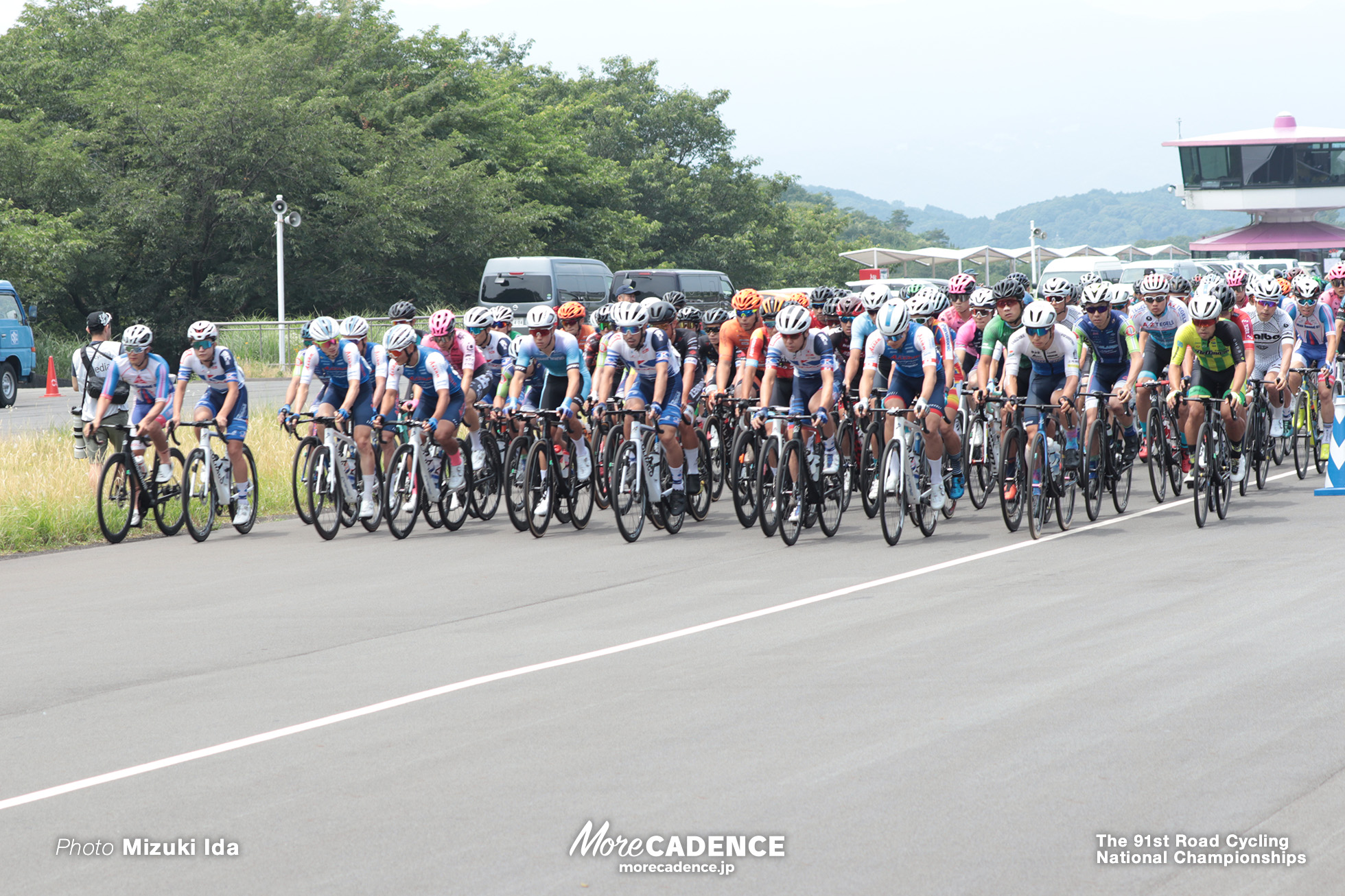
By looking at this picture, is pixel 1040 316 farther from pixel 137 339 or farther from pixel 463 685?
pixel 137 339

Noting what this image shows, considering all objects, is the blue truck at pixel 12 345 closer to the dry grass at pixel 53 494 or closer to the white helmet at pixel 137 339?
the dry grass at pixel 53 494

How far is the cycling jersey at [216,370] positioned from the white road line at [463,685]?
6.71m

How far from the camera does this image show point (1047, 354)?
13.2 m

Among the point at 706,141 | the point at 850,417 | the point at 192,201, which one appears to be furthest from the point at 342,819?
the point at 706,141

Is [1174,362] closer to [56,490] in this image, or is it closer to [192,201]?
[56,490]

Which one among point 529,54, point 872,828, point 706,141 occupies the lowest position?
point 872,828

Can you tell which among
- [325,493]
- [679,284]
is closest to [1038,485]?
[325,493]

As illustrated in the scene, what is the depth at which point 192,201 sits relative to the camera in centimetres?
4522

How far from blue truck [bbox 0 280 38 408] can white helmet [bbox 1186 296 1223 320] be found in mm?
24583

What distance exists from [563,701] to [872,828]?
2.35 metres

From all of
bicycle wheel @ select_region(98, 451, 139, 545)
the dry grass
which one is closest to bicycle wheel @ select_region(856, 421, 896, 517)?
the dry grass

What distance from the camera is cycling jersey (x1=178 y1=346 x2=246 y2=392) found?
14180mm

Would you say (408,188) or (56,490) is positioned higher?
(408,188)

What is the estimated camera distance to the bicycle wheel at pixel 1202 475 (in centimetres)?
1323
